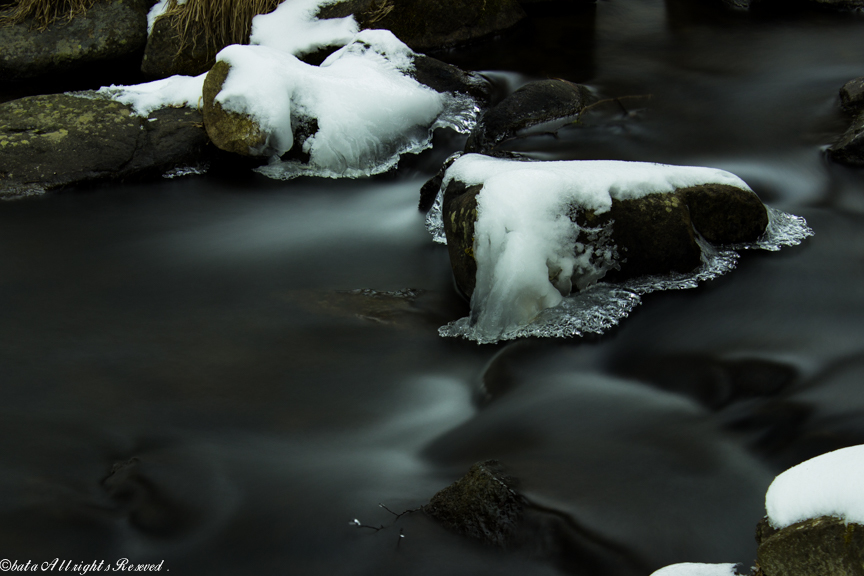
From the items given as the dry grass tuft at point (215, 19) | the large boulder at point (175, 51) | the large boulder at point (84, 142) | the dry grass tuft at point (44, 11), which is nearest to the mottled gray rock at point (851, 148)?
the large boulder at point (84, 142)

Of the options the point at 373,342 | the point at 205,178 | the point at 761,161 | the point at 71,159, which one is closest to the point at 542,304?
the point at 373,342

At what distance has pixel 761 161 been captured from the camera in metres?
4.48

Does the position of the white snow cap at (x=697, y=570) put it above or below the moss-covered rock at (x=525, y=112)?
below

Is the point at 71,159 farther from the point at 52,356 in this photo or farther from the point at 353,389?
the point at 353,389

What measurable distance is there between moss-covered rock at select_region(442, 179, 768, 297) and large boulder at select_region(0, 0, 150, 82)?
14.1 feet

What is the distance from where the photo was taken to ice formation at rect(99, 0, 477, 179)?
477 cm

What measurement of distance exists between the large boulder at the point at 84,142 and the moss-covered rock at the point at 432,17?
6.15 ft

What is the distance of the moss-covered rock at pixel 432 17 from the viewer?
20.1ft

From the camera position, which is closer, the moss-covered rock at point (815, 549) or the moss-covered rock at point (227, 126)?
the moss-covered rock at point (815, 549)

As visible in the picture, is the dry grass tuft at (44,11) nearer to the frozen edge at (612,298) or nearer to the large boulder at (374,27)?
the large boulder at (374,27)

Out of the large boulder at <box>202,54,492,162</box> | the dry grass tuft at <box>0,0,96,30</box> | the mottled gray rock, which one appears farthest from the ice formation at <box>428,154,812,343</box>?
the dry grass tuft at <box>0,0,96,30</box>

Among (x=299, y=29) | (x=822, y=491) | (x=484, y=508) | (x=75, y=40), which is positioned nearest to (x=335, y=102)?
(x=299, y=29)

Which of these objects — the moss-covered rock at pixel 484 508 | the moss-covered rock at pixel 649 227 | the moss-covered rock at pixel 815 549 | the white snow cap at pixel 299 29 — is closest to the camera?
the moss-covered rock at pixel 815 549

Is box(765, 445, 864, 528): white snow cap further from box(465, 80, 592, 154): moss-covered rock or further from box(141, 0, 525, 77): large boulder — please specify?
box(141, 0, 525, 77): large boulder
